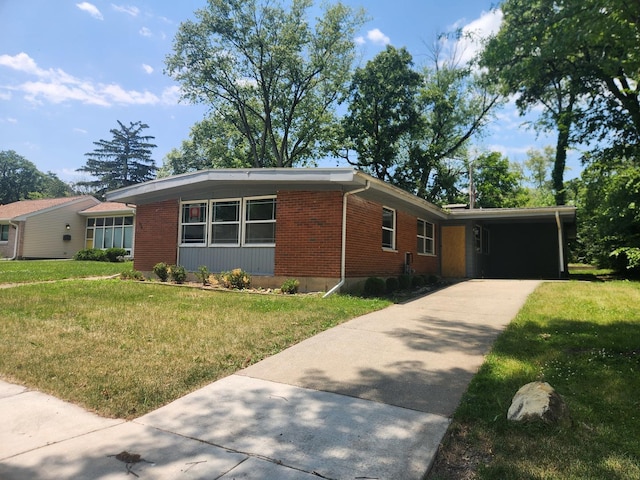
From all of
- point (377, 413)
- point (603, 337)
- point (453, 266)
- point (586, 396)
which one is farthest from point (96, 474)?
point (453, 266)

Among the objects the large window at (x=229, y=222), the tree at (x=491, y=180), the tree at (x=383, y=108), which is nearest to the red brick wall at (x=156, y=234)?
the large window at (x=229, y=222)

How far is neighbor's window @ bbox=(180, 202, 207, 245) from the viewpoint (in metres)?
13.3

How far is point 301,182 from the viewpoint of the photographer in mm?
10953

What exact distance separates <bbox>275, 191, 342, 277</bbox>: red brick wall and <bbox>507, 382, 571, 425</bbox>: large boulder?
728 cm

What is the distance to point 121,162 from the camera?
60.7 meters

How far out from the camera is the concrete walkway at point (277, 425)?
2.87m

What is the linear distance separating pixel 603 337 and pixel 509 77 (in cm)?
434

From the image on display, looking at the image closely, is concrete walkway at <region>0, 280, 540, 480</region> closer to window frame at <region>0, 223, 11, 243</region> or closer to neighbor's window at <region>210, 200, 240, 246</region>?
neighbor's window at <region>210, 200, 240, 246</region>

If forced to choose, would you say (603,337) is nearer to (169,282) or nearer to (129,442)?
(129,442)

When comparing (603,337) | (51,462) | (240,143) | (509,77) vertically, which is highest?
(240,143)

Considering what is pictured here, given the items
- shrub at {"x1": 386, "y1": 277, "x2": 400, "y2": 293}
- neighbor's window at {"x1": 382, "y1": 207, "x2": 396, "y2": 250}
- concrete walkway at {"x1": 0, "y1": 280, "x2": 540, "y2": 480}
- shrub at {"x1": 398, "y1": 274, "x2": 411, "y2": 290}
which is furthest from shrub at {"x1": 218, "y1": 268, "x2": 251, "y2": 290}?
concrete walkway at {"x1": 0, "y1": 280, "x2": 540, "y2": 480}

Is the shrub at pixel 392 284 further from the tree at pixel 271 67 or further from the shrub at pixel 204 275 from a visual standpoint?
the tree at pixel 271 67

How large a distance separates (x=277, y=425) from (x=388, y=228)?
34.1 ft

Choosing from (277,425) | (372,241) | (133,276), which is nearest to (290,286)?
(372,241)
